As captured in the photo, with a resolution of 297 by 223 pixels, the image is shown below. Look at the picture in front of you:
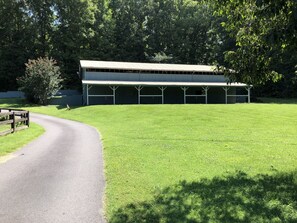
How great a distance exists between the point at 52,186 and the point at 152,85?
123ft

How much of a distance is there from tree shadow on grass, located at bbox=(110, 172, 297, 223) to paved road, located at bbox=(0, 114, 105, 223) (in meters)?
0.86

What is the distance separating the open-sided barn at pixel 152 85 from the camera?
1756 inches

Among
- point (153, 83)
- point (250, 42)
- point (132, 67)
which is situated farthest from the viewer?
point (132, 67)

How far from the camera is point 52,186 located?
7738 millimetres

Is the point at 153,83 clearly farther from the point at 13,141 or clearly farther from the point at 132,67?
the point at 13,141

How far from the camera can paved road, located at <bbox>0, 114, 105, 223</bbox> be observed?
595 cm

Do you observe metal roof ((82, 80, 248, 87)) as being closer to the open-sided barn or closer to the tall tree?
the open-sided barn

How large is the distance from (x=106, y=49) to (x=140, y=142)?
55.0m

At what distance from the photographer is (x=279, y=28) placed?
6992mm

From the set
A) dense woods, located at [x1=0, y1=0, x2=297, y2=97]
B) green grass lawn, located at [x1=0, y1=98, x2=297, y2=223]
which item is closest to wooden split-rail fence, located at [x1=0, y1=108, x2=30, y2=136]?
green grass lawn, located at [x1=0, y1=98, x2=297, y2=223]

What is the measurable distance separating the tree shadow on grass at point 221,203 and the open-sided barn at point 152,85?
34534 millimetres

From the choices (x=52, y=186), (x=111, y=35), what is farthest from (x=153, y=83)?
(x=52, y=186)

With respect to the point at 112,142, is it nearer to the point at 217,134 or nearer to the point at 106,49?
the point at 217,134

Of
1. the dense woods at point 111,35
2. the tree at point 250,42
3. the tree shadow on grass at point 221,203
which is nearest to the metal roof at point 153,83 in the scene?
the dense woods at point 111,35
